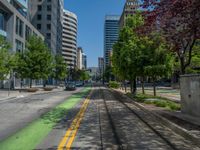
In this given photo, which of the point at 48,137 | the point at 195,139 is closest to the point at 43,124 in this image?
the point at 48,137

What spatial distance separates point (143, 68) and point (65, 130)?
18197 millimetres

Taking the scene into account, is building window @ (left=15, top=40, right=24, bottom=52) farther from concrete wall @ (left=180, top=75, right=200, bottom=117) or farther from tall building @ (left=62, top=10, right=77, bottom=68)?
tall building @ (left=62, top=10, right=77, bottom=68)

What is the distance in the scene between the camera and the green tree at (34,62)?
50875 mm

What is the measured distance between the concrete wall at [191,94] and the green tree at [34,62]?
124 feet

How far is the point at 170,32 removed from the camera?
45.8 ft

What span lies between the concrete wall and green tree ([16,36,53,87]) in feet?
124

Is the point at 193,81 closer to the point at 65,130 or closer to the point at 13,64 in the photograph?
the point at 65,130

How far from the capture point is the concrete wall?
14094 mm

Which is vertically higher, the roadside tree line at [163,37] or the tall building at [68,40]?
the tall building at [68,40]

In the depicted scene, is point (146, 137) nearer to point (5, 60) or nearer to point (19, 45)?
point (5, 60)

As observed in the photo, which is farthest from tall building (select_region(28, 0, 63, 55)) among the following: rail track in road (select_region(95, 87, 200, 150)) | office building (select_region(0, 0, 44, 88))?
rail track in road (select_region(95, 87, 200, 150))

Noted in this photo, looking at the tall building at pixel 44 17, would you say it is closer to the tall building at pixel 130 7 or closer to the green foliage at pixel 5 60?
the tall building at pixel 130 7

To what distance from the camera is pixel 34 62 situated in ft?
169

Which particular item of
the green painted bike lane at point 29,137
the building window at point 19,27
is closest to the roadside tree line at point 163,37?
the green painted bike lane at point 29,137
